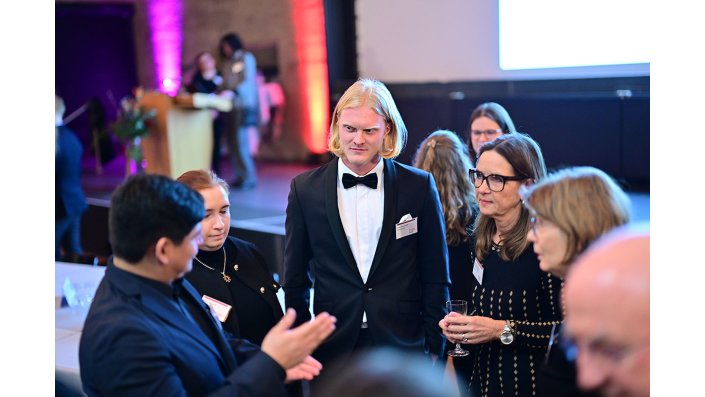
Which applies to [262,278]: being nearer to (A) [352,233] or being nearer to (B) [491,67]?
(A) [352,233]

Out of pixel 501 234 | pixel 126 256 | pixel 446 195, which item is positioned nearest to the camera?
pixel 126 256

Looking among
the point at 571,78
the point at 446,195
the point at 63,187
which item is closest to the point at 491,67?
the point at 571,78

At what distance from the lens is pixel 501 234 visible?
7.75 ft

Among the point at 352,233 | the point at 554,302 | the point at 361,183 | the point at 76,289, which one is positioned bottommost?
the point at 76,289

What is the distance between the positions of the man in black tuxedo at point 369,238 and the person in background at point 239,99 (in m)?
6.19

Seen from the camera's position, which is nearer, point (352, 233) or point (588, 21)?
point (352, 233)

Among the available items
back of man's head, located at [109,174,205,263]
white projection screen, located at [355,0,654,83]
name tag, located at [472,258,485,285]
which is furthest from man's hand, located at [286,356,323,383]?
white projection screen, located at [355,0,654,83]

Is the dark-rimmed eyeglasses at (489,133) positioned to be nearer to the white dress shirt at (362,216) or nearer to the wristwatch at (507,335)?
the white dress shirt at (362,216)

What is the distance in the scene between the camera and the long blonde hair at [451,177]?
3055 millimetres

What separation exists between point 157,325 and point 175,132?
6912mm

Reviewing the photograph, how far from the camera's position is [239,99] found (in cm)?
860

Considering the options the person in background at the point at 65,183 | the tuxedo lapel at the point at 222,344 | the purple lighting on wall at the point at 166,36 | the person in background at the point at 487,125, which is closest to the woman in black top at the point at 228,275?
the tuxedo lapel at the point at 222,344

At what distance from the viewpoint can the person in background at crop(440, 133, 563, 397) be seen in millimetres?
2168

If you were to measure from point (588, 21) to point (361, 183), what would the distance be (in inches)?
194
